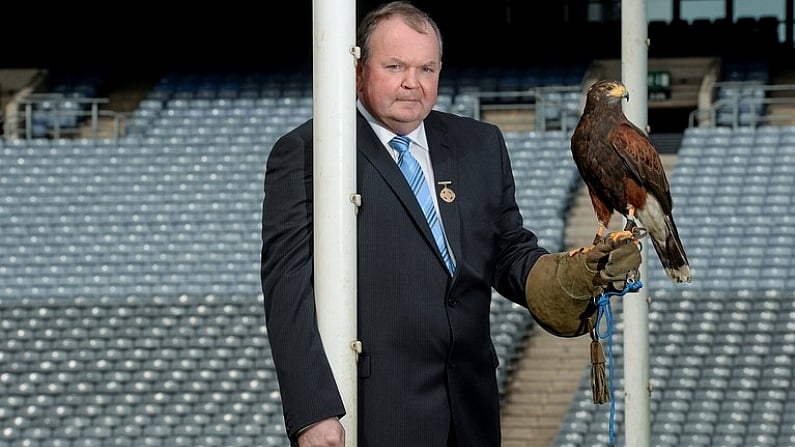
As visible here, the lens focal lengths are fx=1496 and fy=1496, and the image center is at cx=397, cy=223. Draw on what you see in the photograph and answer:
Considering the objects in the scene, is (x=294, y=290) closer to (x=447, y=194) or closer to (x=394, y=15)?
(x=447, y=194)

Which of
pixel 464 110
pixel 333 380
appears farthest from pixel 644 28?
pixel 464 110

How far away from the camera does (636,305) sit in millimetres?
5852

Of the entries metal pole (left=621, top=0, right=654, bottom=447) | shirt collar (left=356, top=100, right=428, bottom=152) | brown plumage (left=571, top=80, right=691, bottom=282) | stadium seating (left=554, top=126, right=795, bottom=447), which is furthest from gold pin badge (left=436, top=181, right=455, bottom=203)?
stadium seating (left=554, top=126, right=795, bottom=447)

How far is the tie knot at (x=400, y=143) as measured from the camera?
329cm

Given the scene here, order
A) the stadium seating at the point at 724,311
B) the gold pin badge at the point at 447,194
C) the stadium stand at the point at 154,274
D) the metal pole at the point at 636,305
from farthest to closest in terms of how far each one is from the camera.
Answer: the stadium stand at the point at 154,274 < the stadium seating at the point at 724,311 < the metal pole at the point at 636,305 < the gold pin badge at the point at 447,194

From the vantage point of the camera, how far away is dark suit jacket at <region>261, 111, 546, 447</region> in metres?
3.16

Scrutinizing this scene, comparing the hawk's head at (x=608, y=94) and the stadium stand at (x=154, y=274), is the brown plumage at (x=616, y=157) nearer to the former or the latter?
the hawk's head at (x=608, y=94)

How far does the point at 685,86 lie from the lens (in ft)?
57.6

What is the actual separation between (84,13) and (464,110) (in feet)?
19.7

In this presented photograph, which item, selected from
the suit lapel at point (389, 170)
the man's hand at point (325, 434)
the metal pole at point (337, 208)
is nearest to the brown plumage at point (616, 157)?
the suit lapel at point (389, 170)

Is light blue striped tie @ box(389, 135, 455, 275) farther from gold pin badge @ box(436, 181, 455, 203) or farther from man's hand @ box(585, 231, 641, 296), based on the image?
man's hand @ box(585, 231, 641, 296)

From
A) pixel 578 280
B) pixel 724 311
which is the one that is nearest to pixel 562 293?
pixel 578 280

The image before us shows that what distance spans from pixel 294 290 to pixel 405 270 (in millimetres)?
242

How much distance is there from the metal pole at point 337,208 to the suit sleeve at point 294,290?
46 mm
